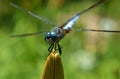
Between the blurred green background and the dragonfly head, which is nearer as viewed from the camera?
the dragonfly head

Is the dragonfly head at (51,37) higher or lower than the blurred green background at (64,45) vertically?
higher

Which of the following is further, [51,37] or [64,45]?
[64,45]

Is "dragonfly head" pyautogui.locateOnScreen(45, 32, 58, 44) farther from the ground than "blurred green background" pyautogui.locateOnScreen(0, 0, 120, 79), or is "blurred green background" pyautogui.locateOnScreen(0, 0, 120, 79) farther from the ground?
"dragonfly head" pyautogui.locateOnScreen(45, 32, 58, 44)

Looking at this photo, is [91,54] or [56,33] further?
[91,54]

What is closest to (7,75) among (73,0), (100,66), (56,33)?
(100,66)

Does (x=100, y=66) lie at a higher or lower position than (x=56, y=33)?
lower

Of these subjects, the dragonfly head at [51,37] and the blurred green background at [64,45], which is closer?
the dragonfly head at [51,37]

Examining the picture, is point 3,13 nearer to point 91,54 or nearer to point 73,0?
point 73,0

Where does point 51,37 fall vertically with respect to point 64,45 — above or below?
above
